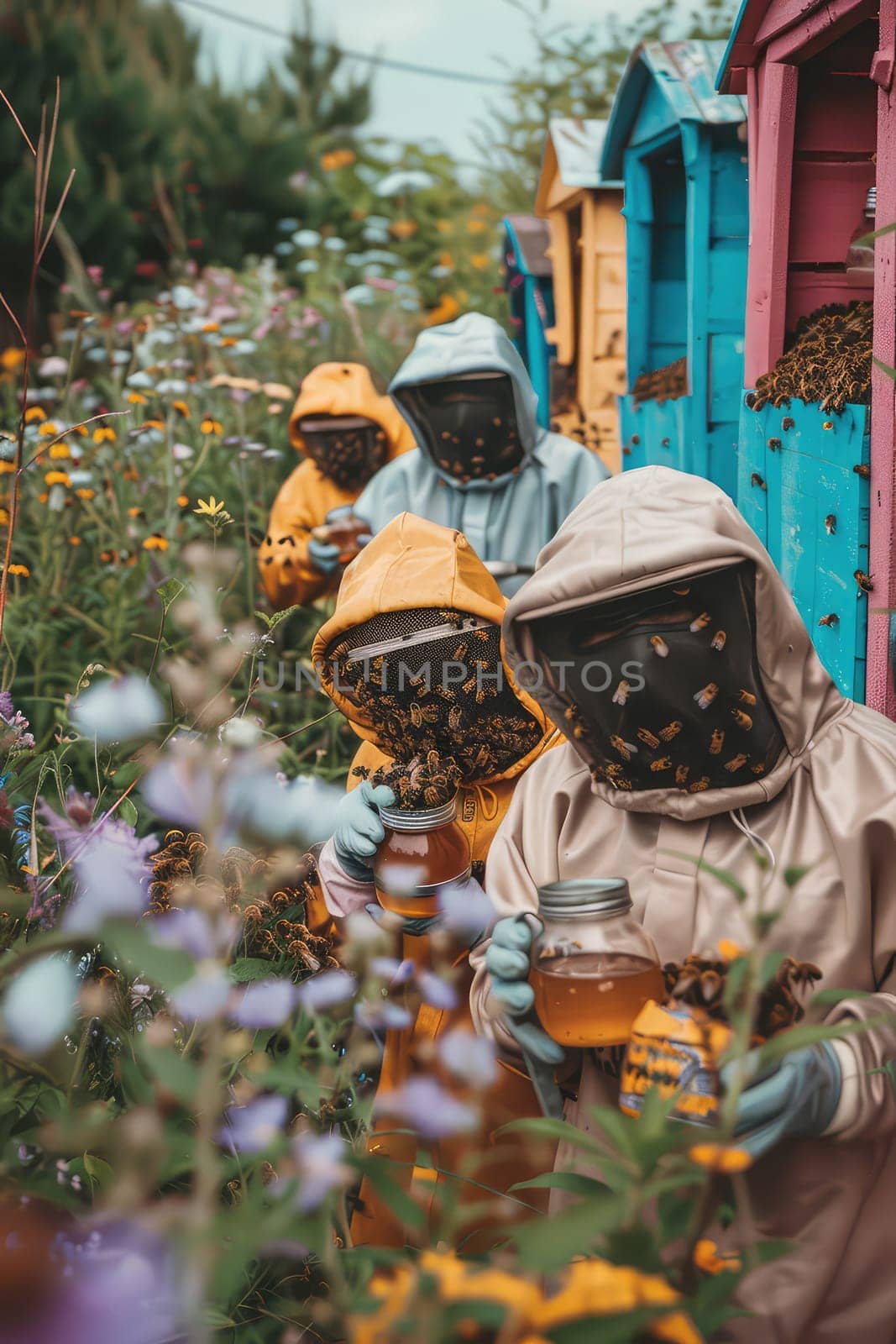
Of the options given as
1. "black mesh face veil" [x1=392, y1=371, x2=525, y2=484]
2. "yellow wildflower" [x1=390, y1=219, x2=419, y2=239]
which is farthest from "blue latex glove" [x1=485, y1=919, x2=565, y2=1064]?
"yellow wildflower" [x1=390, y1=219, x2=419, y2=239]

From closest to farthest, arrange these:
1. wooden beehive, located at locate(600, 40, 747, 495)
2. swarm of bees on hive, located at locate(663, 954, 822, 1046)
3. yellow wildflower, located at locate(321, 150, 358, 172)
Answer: swarm of bees on hive, located at locate(663, 954, 822, 1046) → wooden beehive, located at locate(600, 40, 747, 495) → yellow wildflower, located at locate(321, 150, 358, 172)

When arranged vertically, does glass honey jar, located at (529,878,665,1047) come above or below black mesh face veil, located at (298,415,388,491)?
below

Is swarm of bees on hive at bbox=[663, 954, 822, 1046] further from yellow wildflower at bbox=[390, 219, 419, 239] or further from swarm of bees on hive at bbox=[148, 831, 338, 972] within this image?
yellow wildflower at bbox=[390, 219, 419, 239]

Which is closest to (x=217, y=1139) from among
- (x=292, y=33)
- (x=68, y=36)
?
(x=68, y=36)

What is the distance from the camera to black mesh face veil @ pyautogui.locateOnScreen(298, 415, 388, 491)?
4.62m

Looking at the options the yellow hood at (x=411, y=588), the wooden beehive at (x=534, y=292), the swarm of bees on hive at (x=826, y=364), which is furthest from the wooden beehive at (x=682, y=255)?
the yellow hood at (x=411, y=588)

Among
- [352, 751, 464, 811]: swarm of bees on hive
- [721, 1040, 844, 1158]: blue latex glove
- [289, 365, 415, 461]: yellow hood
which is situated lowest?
[721, 1040, 844, 1158]: blue latex glove

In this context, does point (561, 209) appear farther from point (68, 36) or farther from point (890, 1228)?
point (68, 36)

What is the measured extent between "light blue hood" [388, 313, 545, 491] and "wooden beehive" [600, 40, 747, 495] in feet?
1.87

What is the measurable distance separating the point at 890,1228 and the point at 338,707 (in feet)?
3.89

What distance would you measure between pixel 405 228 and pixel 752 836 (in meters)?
9.78

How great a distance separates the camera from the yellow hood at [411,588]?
6.45 feet

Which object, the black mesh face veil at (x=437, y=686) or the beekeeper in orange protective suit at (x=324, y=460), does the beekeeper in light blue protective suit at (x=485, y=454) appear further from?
the black mesh face veil at (x=437, y=686)

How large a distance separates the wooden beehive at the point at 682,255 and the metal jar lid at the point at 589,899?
2880 mm
